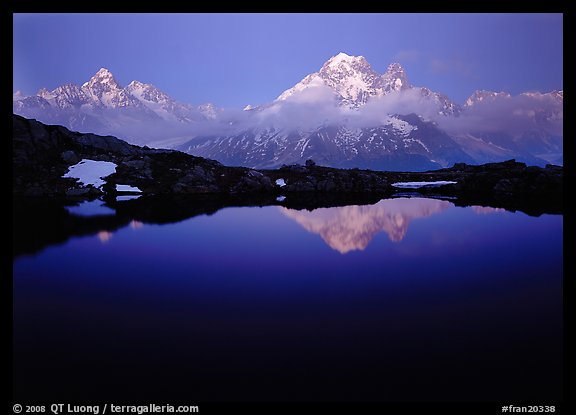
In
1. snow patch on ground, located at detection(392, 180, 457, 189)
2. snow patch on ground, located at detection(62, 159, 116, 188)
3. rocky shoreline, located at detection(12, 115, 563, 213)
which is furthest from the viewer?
snow patch on ground, located at detection(392, 180, 457, 189)

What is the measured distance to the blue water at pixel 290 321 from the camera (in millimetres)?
12984

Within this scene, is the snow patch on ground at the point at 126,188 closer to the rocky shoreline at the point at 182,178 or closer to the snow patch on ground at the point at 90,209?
the rocky shoreline at the point at 182,178

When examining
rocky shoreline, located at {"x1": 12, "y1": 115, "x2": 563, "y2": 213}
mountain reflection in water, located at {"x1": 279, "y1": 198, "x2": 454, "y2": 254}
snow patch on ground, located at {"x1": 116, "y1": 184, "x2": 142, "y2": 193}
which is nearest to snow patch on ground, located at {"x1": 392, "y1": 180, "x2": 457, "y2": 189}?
rocky shoreline, located at {"x1": 12, "y1": 115, "x2": 563, "y2": 213}

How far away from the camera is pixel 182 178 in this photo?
107 metres

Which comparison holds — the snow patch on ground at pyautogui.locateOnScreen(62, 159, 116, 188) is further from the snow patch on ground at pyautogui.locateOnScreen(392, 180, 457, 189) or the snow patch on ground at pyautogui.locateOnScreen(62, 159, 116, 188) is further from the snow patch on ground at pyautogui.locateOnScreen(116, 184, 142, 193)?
the snow patch on ground at pyautogui.locateOnScreen(392, 180, 457, 189)

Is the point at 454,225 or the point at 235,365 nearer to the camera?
the point at 235,365

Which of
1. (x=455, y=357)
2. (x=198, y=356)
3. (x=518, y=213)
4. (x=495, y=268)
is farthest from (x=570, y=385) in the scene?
(x=518, y=213)

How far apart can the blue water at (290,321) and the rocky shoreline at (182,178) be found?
6078 cm

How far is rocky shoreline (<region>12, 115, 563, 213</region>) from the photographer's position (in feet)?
294

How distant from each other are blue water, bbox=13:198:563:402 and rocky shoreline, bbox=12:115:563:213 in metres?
60.8

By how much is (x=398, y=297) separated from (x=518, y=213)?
52.2m

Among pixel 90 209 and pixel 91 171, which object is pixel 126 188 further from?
pixel 90 209

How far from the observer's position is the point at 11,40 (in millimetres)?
12305
